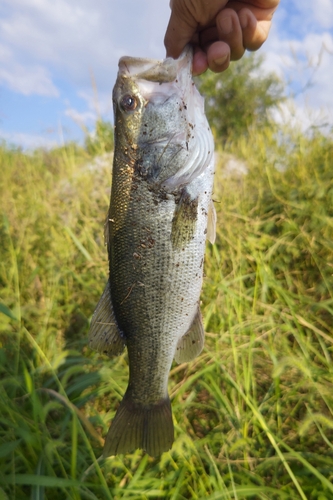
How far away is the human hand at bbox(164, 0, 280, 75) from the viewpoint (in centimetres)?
170

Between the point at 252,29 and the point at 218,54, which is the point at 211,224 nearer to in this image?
the point at 218,54

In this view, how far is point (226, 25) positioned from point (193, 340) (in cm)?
154

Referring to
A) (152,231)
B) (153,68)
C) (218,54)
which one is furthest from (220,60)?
(152,231)

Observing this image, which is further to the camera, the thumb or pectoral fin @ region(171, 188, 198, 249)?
the thumb

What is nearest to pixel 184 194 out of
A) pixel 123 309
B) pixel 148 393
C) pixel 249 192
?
pixel 123 309

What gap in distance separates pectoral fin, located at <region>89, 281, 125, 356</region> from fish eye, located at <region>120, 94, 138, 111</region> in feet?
2.41

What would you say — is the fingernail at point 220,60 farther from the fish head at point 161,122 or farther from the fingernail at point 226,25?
the fish head at point 161,122

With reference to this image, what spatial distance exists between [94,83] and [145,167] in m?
2.78

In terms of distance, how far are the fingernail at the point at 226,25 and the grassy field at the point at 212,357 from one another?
87 centimetres

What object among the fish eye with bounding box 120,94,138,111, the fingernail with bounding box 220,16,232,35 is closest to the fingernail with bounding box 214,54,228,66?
the fingernail with bounding box 220,16,232,35

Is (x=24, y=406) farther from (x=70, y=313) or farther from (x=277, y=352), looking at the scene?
(x=277, y=352)

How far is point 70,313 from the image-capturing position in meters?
3.12

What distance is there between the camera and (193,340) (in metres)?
1.57

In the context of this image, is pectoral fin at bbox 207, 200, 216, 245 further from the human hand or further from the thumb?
the thumb
